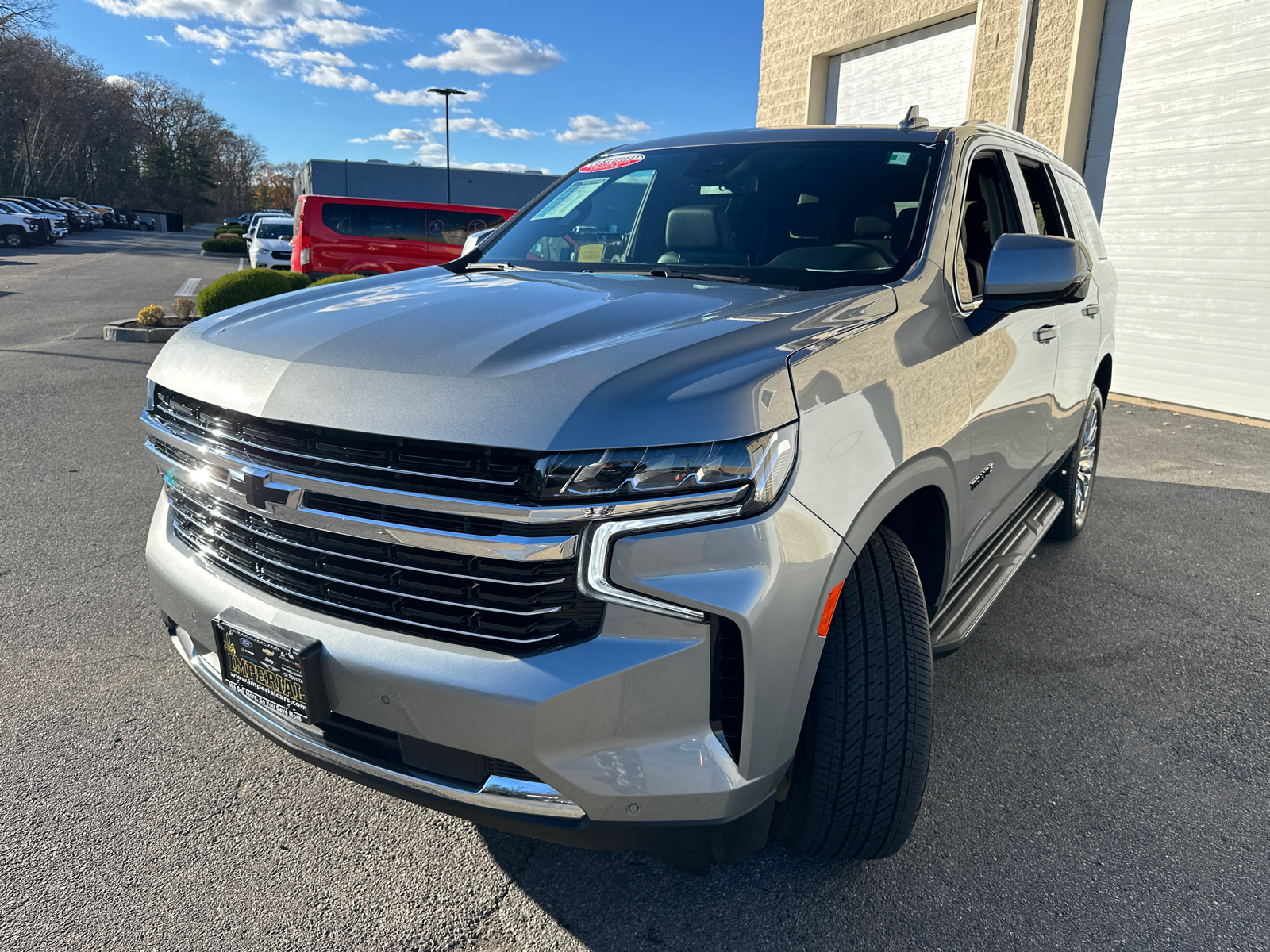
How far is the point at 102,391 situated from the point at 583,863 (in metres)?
7.75

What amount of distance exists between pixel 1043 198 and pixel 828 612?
2.88m

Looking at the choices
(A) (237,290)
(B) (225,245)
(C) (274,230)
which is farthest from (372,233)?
(B) (225,245)

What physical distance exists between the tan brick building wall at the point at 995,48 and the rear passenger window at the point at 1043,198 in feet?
18.9

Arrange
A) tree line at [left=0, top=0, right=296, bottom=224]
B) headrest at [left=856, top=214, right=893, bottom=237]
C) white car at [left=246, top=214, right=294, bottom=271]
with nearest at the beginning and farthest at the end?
1. headrest at [left=856, top=214, right=893, bottom=237]
2. white car at [left=246, top=214, right=294, bottom=271]
3. tree line at [left=0, top=0, right=296, bottom=224]

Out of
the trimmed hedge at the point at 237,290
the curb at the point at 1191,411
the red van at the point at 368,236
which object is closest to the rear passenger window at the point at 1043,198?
the curb at the point at 1191,411

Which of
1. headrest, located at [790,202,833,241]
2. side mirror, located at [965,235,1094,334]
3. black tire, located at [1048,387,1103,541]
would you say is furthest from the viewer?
Result: black tire, located at [1048,387,1103,541]

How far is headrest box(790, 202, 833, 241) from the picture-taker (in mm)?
2881

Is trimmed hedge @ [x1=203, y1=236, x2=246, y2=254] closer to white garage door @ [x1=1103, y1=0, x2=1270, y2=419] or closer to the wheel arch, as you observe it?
Result: white garage door @ [x1=1103, y1=0, x2=1270, y2=419]

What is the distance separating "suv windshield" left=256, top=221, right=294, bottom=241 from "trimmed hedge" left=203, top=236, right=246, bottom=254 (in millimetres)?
14312

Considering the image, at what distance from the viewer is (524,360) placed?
70.9 inches

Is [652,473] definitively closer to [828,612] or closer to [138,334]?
[828,612]

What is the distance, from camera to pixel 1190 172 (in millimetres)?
9844

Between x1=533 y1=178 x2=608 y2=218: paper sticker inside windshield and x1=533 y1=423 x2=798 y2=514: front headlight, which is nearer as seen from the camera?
x1=533 y1=423 x2=798 y2=514: front headlight

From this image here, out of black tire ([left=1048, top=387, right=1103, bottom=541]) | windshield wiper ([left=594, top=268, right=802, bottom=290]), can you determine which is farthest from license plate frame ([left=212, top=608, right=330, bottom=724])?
black tire ([left=1048, top=387, right=1103, bottom=541])
